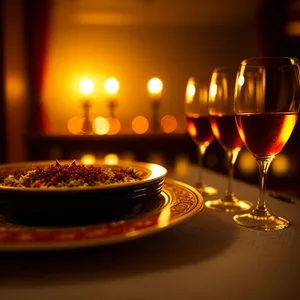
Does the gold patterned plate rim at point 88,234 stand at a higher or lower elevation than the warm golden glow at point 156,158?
higher

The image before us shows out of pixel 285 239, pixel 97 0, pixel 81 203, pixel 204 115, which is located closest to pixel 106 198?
pixel 81 203

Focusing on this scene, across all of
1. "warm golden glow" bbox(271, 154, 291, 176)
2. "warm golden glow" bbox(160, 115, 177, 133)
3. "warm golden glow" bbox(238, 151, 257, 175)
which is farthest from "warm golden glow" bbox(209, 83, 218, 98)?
"warm golden glow" bbox(160, 115, 177, 133)

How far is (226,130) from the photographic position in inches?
35.9

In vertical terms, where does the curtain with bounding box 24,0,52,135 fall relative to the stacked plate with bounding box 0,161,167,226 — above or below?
above

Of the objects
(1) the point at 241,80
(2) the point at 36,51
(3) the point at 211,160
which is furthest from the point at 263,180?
(2) the point at 36,51

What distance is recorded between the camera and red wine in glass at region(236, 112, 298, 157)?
691 mm

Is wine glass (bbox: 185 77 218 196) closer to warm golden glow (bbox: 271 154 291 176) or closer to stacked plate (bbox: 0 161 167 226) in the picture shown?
stacked plate (bbox: 0 161 167 226)

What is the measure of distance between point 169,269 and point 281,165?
3706 mm

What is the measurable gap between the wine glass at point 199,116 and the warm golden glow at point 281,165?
2948 mm

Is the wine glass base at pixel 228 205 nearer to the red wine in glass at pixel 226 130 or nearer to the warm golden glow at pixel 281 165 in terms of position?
the red wine in glass at pixel 226 130

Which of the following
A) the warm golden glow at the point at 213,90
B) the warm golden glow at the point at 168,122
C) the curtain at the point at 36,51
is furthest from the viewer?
the warm golden glow at the point at 168,122

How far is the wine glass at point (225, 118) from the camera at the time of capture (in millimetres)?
905

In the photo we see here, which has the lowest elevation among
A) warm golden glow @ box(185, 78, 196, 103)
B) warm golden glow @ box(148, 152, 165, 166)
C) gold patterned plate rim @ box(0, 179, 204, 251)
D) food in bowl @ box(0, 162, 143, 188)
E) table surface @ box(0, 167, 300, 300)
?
warm golden glow @ box(148, 152, 165, 166)

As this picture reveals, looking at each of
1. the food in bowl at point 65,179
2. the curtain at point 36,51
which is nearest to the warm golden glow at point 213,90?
the food in bowl at point 65,179
